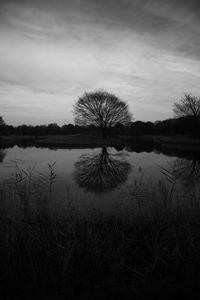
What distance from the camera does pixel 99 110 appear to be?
52531 mm

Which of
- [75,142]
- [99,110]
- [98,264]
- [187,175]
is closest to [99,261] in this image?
[98,264]

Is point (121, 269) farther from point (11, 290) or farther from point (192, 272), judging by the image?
point (11, 290)

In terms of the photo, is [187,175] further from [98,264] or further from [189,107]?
[189,107]

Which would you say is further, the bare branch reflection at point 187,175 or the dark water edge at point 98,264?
the bare branch reflection at point 187,175

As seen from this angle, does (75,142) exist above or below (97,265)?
above

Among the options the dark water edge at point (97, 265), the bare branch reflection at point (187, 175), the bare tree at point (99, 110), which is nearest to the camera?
the dark water edge at point (97, 265)

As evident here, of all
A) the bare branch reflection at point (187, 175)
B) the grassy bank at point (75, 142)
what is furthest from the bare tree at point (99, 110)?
the bare branch reflection at point (187, 175)

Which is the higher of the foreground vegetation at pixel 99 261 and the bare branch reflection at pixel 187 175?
the bare branch reflection at pixel 187 175

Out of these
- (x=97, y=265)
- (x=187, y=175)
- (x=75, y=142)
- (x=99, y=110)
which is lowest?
(x=97, y=265)

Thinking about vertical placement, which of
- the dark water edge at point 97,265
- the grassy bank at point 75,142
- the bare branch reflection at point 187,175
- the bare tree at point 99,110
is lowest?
the dark water edge at point 97,265

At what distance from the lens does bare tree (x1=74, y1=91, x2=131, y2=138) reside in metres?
52.7

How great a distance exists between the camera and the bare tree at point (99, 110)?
2074 inches

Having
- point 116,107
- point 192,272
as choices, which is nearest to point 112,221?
point 192,272

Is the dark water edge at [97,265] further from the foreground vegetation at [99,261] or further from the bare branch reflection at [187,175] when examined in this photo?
the bare branch reflection at [187,175]
